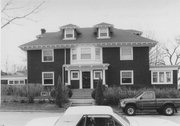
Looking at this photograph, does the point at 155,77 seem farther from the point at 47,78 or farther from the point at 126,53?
the point at 47,78

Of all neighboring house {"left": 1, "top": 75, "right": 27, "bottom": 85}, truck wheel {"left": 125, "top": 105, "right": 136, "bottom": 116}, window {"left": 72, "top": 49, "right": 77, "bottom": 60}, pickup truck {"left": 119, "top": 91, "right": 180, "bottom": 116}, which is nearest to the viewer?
pickup truck {"left": 119, "top": 91, "right": 180, "bottom": 116}

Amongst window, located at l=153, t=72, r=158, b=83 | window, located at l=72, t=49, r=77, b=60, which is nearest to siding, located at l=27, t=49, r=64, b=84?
window, located at l=72, t=49, r=77, b=60

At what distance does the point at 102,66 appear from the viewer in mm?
29766

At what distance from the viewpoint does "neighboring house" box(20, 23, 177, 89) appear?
30125 millimetres

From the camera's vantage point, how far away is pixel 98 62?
3034 cm

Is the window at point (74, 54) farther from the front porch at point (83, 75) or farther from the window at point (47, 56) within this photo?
the window at point (47, 56)

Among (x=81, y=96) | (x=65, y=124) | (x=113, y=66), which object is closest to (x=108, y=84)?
(x=113, y=66)

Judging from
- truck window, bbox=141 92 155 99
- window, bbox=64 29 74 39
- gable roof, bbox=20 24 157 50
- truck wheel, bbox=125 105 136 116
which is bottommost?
truck wheel, bbox=125 105 136 116

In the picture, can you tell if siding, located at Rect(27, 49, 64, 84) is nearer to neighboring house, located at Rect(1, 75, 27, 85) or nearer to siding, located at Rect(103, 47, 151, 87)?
neighboring house, located at Rect(1, 75, 27, 85)

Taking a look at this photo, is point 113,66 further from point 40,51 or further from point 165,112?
point 165,112

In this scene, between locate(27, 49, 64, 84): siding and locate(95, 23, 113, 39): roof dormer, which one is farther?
locate(95, 23, 113, 39): roof dormer

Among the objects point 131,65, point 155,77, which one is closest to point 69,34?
point 131,65

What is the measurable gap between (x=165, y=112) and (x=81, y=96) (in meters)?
12.2

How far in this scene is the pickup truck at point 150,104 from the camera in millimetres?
17031
